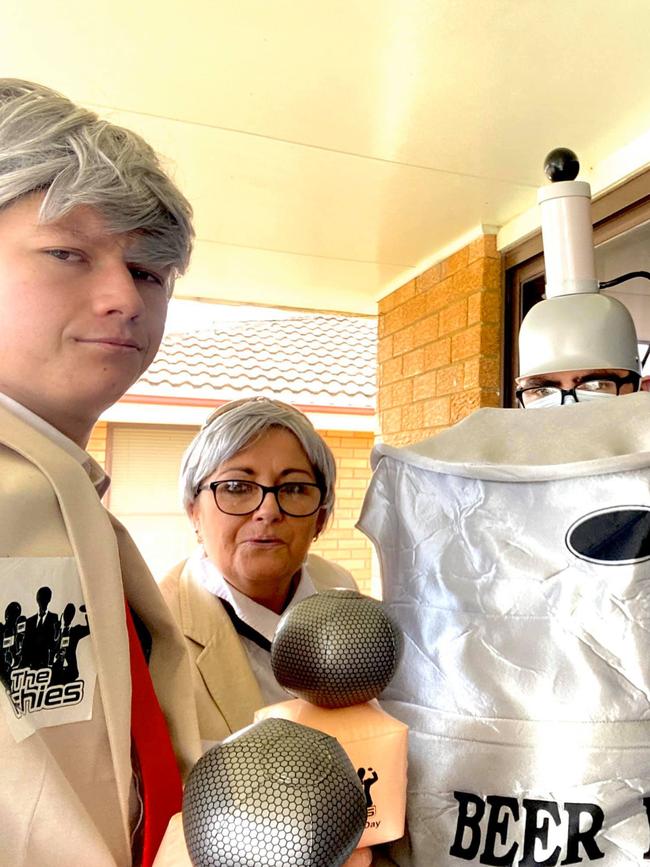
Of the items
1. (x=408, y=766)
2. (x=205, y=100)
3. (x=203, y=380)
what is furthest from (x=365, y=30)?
(x=203, y=380)

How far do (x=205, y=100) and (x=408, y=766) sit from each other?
1350 millimetres

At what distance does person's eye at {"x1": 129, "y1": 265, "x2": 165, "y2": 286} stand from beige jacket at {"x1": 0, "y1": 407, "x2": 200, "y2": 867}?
8.2 inches

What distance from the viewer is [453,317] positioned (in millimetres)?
2186

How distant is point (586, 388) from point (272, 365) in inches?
170

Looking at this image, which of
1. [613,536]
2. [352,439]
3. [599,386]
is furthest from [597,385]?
[352,439]

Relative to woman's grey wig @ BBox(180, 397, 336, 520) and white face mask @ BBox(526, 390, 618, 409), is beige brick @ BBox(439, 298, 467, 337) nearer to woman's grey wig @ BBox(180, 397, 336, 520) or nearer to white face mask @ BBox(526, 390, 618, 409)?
woman's grey wig @ BBox(180, 397, 336, 520)

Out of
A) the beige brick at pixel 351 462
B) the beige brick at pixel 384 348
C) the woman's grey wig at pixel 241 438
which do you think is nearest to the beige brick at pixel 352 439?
Result: the beige brick at pixel 351 462

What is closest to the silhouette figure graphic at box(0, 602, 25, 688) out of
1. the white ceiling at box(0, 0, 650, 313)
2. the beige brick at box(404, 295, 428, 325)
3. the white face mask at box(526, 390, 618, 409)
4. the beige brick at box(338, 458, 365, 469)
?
the white face mask at box(526, 390, 618, 409)

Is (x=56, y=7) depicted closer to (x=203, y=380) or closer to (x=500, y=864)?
(x=500, y=864)

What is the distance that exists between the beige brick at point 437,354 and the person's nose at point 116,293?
1683 millimetres

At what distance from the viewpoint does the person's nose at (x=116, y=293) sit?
60cm

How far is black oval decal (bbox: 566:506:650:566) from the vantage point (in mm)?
497

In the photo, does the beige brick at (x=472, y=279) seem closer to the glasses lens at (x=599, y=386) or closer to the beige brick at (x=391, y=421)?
the beige brick at (x=391, y=421)

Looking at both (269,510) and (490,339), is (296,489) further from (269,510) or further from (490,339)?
(490,339)
